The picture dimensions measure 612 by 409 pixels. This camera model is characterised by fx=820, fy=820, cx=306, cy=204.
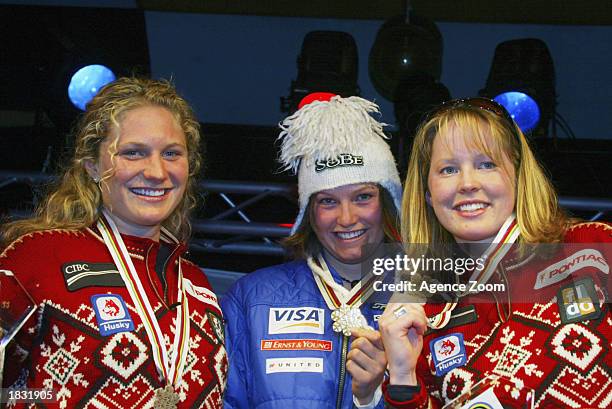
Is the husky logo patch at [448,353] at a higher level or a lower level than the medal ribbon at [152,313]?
lower

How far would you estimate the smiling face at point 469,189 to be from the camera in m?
2.10

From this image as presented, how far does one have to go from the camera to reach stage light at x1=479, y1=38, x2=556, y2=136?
4.39 meters

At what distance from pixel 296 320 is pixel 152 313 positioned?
52 centimetres

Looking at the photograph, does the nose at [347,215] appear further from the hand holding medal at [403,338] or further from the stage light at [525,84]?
the stage light at [525,84]

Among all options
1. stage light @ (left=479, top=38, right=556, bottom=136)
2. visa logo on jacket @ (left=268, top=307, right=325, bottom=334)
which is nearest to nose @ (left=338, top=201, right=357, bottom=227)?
visa logo on jacket @ (left=268, top=307, right=325, bottom=334)

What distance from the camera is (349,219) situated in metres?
2.66

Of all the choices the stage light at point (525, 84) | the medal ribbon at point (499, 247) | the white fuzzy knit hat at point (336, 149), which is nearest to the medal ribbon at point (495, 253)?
the medal ribbon at point (499, 247)

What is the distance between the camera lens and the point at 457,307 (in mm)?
2145

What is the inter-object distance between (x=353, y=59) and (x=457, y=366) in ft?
9.92

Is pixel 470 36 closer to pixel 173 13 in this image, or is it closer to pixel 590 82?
pixel 590 82

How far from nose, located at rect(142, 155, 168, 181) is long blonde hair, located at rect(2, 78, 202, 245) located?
117 mm

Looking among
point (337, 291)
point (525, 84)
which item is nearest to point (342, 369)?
point (337, 291)

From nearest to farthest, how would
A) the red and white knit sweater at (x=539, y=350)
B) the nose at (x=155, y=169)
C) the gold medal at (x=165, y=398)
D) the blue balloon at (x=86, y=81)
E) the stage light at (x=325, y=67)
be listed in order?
the red and white knit sweater at (x=539, y=350), the gold medal at (x=165, y=398), the nose at (x=155, y=169), the blue balloon at (x=86, y=81), the stage light at (x=325, y=67)

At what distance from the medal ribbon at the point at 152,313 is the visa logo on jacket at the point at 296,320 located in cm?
32
